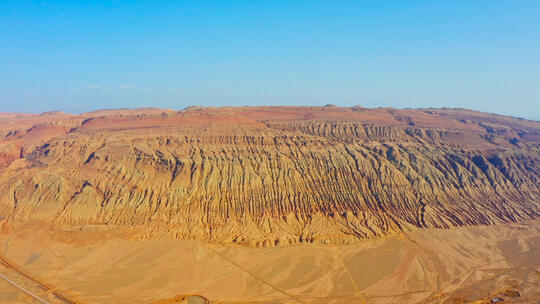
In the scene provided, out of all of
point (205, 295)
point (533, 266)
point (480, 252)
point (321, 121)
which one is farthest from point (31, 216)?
point (533, 266)

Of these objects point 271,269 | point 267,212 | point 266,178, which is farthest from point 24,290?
point 266,178

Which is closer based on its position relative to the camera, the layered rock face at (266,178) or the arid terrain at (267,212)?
the arid terrain at (267,212)

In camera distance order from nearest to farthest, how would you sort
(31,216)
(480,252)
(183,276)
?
1. (183,276)
2. (480,252)
3. (31,216)

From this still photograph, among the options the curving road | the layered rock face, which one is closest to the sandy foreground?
the curving road

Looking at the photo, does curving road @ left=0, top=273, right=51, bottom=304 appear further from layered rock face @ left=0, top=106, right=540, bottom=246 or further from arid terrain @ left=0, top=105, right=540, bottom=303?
layered rock face @ left=0, top=106, right=540, bottom=246

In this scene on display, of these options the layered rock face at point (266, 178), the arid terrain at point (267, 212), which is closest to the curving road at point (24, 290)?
the arid terrain at point (267, 212)

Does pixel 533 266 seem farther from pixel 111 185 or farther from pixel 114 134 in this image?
pixel 114 134

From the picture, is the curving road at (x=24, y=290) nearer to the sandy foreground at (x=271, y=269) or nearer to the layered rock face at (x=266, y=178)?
the sandy foreground at (x=271, y=269)
